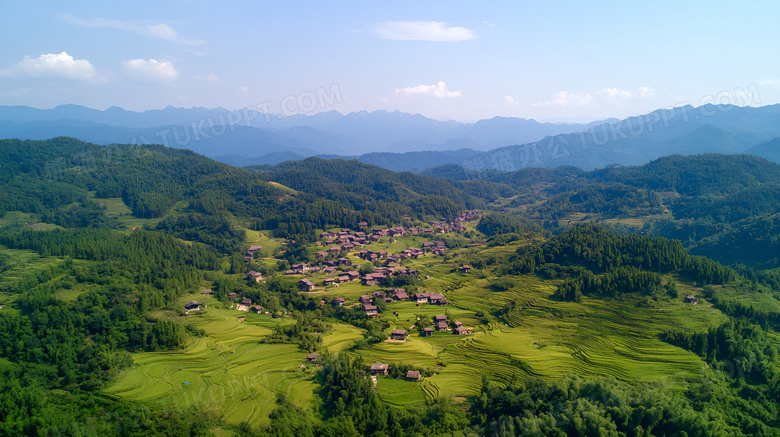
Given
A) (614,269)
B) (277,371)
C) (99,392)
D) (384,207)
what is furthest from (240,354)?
(384,207)

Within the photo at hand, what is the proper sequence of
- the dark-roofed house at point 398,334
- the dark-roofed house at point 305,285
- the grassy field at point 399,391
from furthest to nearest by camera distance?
1. the dark-roofed house at point 305,285
2. the dark-roofed house at point 398,334
3. the grassy field at point 399,391

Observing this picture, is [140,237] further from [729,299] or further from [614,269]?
[729,299]

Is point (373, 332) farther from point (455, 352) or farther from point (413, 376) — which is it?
point (413, 376)

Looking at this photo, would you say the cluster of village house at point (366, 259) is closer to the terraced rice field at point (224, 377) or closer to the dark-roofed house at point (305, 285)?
the dark-roofed house at point (305, 285)

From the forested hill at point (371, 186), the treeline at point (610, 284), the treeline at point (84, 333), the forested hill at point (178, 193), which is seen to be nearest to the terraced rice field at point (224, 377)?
the treeline at point (84, 333)

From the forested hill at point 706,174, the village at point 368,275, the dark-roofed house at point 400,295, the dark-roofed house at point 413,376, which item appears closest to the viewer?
the dark-roofed house at point 413,376

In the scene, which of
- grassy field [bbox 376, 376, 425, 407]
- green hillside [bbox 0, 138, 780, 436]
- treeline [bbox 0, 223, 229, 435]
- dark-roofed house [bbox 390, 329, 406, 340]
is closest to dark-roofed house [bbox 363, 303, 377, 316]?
green hillside [bbox 0, 138, 780, 436]

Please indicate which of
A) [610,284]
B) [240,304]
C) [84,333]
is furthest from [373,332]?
[610,284]
